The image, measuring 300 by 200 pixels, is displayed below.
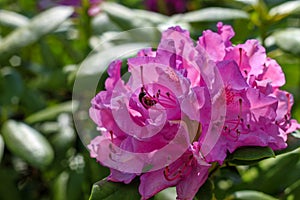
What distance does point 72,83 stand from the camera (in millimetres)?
1392

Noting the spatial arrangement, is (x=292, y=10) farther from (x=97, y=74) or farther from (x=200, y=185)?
(x=200, y=185)

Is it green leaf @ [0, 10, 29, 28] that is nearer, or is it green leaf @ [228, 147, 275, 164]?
green leaf @ [228, 147, 275, 164]

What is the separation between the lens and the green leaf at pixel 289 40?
1.27 m

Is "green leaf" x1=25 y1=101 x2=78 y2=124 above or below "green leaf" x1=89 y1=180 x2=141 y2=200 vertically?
below

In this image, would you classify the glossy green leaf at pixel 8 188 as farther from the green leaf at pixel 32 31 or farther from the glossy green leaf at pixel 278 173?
the glossy green leaf at pixel 278 173

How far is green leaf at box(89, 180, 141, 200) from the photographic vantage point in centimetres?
92

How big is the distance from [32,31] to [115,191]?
2.04 ft

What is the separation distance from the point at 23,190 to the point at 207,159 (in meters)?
0.73

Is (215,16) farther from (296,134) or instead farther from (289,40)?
(296,134)

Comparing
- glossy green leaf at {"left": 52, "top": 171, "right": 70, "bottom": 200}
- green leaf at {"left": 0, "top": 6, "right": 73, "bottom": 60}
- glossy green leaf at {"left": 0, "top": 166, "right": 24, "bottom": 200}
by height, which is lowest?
glossy green leaf at {"left": 0, "top": 166, "right": 24, "bottom": 200}

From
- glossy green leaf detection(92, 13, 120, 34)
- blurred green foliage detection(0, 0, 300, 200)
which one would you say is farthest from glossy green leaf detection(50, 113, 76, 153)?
glossy green leaf detection(92, 13, 120, 34)

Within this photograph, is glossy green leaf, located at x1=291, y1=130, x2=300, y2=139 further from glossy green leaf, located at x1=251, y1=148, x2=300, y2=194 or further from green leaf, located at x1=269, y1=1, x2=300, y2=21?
green leaf, located at x1=269, y1=1, x2=300, y2=21

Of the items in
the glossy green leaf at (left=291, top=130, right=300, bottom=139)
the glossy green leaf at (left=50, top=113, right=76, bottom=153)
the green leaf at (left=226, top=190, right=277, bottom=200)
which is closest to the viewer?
the glossy green leaf at (left=291, top=130, right=300, bottom=139)

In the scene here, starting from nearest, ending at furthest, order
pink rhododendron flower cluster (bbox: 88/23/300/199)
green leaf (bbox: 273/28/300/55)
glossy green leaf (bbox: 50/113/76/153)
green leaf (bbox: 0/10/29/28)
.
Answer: pink rhododendron flower cluster (bbox: 88/23/300/199)
green leaf (bbox: 273/28/300/55)
glossy green leaf (bbox: 50/113/76/153)
green leaf (bbox: 0/10/29/28)
